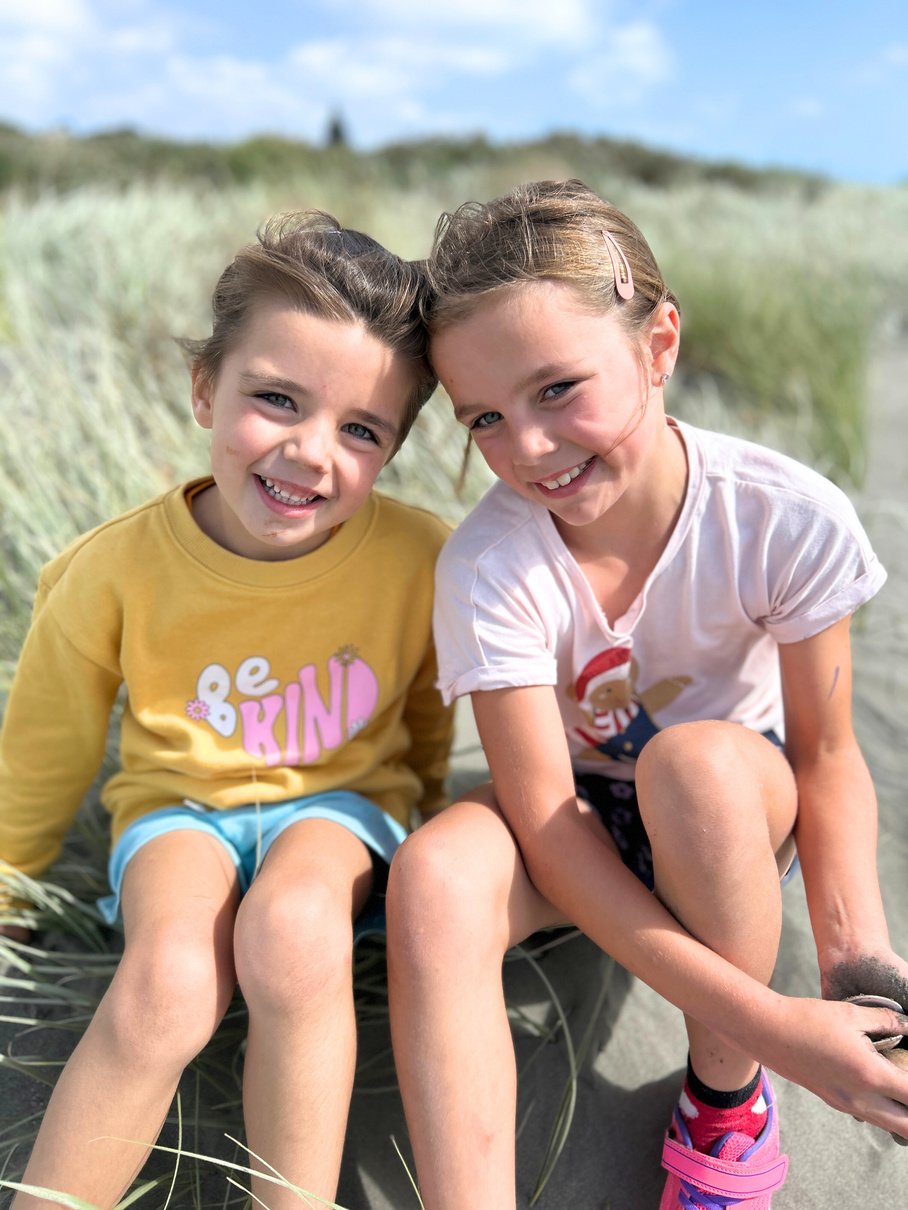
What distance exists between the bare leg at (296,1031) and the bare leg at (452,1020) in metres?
0.08

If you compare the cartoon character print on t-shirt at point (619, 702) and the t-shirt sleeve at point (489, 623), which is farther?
the cartoon character print on t-shirt at point (619, 702)

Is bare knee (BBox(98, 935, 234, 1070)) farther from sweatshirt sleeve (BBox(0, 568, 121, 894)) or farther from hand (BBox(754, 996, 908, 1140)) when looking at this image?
hand (BBox(754, 996, 908, 1140))

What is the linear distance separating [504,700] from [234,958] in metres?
0.51

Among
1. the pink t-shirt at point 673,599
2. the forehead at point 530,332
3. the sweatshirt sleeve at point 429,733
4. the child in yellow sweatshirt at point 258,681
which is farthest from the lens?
the sweatshirt sleeve at point 429,733

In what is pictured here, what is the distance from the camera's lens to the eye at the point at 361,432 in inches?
61.6

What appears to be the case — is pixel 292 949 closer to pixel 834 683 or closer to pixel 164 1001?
pixel 164 1001

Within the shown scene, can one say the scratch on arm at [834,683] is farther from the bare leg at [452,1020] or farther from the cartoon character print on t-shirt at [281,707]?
the cartoon character print on t-shirt at [281,707]

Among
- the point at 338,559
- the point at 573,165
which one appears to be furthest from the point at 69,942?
the point at 573,165

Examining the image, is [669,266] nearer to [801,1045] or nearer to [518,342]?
[518,342]

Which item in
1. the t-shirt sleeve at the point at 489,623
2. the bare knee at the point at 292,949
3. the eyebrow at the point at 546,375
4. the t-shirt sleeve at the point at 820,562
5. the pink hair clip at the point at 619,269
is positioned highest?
the pink hair clip at the point at 619,269

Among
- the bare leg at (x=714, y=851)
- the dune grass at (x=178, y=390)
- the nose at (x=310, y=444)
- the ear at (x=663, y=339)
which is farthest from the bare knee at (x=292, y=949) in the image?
the ear at (x=663, y=339)

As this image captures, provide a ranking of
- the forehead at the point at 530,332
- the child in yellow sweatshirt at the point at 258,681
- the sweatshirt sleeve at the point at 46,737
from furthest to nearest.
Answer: the sweatshirt sleeve at the point at 46,737 < the forehead at the point at 530,332 < the child in yellow sweatshirt at the point at 258,681

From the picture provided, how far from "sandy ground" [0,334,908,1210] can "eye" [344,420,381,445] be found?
937 mm

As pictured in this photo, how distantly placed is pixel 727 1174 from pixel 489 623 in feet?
2.63
